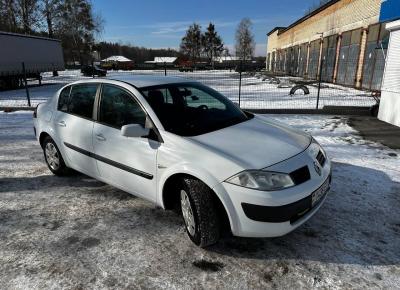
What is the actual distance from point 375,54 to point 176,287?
59.9 ft

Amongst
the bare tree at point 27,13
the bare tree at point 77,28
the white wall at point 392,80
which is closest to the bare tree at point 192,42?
the bare tree at point 77,28

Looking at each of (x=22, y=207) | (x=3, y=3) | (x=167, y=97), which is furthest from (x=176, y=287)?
(x=3, y=3)

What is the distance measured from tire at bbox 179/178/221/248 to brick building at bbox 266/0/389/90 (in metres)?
8.60

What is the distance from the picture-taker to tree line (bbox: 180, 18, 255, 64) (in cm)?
8212

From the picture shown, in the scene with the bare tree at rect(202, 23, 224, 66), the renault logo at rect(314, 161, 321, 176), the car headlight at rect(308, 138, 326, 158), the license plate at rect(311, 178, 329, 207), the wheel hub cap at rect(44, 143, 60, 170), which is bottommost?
the wheel hub cap at rect(44, 143, 60, 170)

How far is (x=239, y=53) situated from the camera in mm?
82438

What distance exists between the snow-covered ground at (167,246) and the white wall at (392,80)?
4.20 metres

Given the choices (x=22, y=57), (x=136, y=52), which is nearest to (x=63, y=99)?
(x=22, y=57)

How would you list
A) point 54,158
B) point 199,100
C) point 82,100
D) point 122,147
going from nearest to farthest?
point 122,147, point 199,100, point 82,100, point 54,158

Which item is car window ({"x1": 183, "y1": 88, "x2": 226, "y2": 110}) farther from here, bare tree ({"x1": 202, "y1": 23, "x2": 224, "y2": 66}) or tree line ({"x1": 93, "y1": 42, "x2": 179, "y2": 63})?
tree line ({"x1": 93, "y1": 42, "x2": 179, "y2": 63})

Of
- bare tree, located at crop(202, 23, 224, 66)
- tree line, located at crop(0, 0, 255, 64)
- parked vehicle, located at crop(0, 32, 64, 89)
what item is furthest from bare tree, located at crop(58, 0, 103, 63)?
bare tree, located at crop(202, 23, 224, 66)

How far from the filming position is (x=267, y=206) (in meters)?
2.59

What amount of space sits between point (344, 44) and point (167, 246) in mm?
23320

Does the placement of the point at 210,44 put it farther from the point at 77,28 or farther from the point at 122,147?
the point at 122,147
